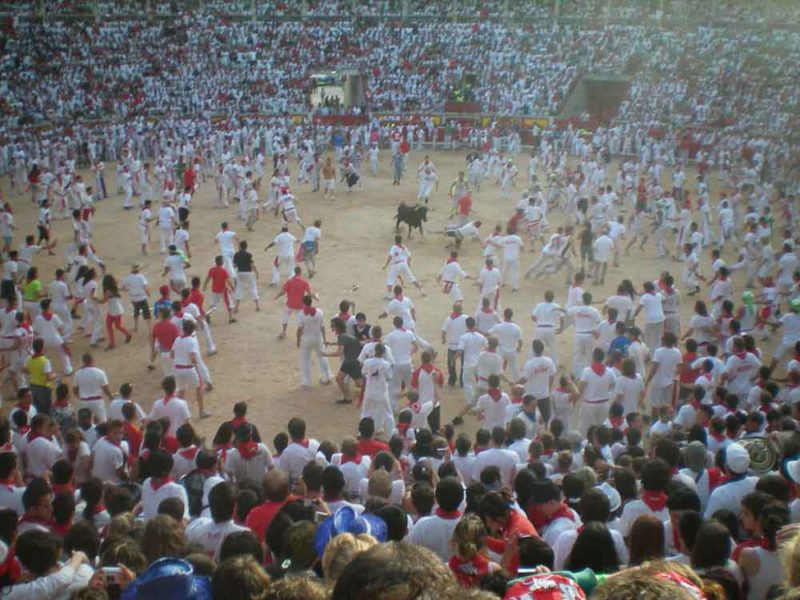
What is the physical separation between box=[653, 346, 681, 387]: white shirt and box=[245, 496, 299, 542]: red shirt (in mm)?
7045

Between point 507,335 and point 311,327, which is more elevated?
point 507,335

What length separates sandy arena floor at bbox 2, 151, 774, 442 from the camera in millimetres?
13898

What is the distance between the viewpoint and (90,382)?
11438mm

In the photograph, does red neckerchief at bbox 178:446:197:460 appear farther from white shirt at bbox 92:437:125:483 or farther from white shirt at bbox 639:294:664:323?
white shirt at bbox 639:294:664:323

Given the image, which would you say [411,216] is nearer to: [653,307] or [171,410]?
[653,307]

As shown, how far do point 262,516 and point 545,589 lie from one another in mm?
3921

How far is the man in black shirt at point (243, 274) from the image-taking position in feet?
56.0

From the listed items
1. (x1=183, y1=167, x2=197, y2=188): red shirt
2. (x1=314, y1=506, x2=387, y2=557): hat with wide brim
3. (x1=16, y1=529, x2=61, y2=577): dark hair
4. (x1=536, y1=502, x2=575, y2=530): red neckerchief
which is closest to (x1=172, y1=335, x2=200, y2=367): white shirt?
(x1=16, y1=529, x2=61, y2=577): dark hair

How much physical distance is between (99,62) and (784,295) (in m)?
35.0

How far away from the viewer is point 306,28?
46031 mm

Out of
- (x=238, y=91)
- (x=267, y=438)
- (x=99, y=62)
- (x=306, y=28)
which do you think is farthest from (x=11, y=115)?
(x=267, y=438)

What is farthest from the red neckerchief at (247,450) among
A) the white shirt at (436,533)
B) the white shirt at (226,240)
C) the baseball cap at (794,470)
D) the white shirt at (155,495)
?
the white shirt at (226,240)

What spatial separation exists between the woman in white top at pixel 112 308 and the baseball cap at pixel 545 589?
12997mm

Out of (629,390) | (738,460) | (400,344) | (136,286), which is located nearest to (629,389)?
(629,390)
